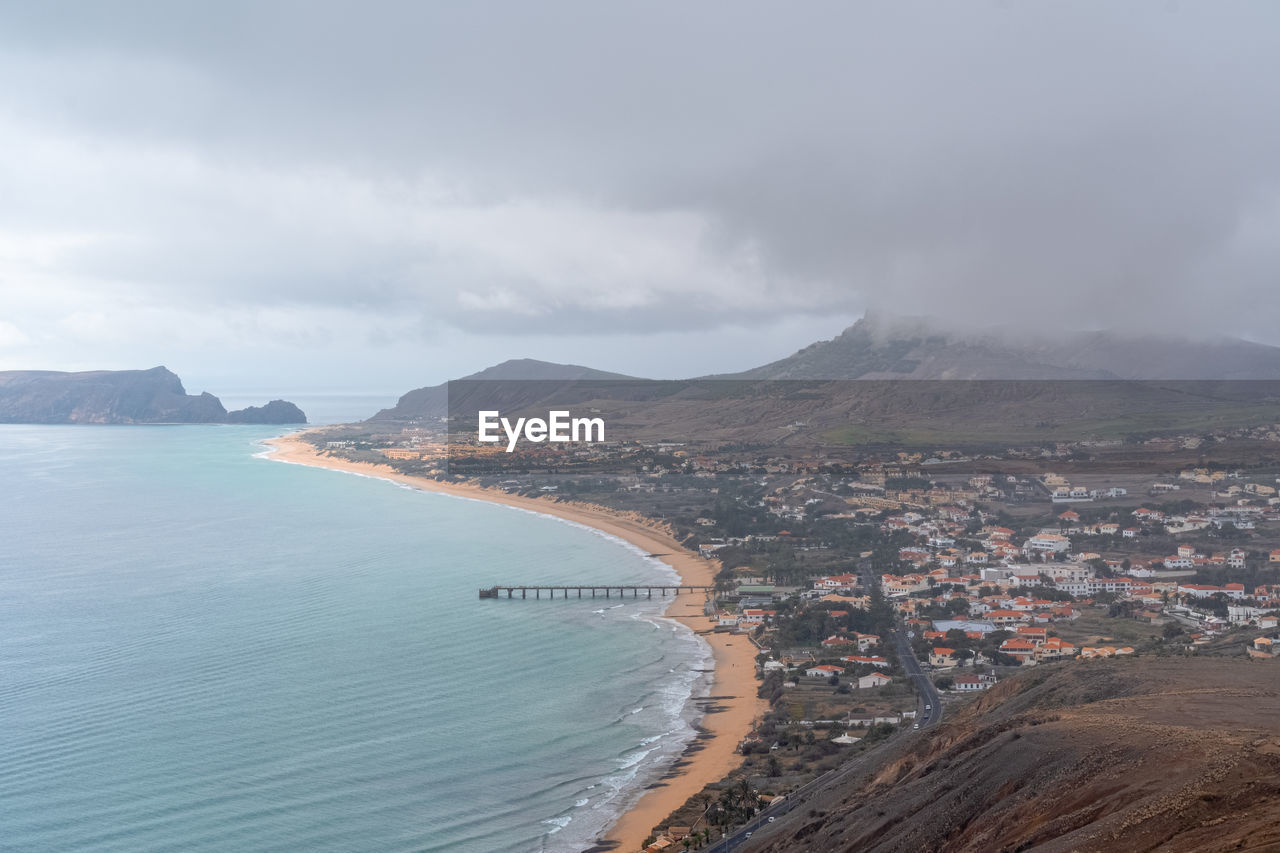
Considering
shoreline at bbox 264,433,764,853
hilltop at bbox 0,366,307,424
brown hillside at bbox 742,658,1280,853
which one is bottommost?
shoreline at bbox 264,433,764,853

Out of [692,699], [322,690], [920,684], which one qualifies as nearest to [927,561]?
[920,684]

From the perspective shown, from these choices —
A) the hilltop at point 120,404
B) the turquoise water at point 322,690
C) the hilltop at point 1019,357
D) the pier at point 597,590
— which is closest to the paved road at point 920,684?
the turquoise water at point 322,690

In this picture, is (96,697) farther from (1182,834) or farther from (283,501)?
(283,501)

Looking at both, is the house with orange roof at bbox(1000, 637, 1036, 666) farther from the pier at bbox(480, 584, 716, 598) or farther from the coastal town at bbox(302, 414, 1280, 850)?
the pier at bbox(480, 584, 716, 598)

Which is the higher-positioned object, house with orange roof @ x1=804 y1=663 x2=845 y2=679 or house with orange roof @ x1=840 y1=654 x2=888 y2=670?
house with orange roof @ x1=840 y1=654 x2=888 y2=670

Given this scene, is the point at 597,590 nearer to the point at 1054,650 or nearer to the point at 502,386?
the point at 1054,650

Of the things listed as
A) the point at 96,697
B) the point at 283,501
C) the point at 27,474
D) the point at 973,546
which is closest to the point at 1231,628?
the point at 973,546

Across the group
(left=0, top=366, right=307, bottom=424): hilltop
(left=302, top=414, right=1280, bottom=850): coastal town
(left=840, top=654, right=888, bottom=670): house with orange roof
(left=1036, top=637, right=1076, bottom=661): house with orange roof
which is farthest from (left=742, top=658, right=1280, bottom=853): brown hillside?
(left=0, top=366, right=307, bottom=424): hilltop
